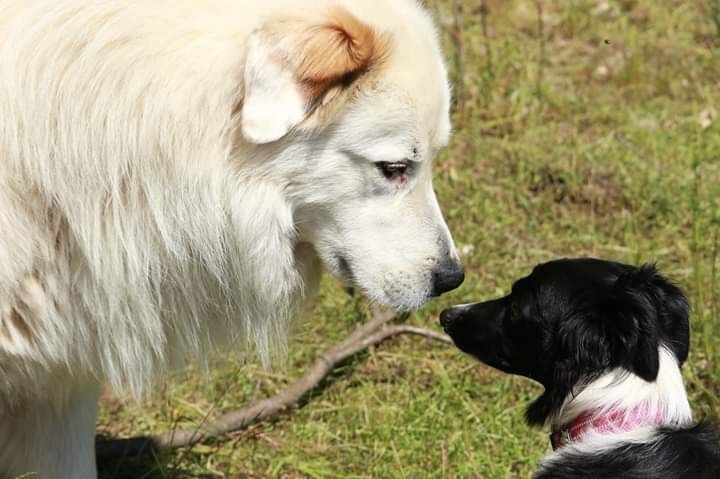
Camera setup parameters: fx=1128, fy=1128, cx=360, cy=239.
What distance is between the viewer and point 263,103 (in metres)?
2.67

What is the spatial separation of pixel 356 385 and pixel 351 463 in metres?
0.49

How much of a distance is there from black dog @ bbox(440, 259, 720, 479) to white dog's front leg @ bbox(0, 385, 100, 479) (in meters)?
1.35

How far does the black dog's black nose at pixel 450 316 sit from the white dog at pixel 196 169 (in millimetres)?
429

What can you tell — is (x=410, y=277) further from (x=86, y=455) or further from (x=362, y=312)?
(x=362, y=312)

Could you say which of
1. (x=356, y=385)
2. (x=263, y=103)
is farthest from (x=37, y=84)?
(x=356, y=385)

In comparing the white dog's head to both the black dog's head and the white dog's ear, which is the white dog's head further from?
the black dog's head

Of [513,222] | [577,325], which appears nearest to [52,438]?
[577,325]

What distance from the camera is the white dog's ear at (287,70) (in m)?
2.65

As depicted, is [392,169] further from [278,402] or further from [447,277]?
[278,402]

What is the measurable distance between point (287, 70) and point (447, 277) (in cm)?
85

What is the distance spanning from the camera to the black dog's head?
3035 millimetres

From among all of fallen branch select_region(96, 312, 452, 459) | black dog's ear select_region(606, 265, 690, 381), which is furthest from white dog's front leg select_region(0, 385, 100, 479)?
black dog's ear select_region(606, 265, 690, 381)

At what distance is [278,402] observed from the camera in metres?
4.32

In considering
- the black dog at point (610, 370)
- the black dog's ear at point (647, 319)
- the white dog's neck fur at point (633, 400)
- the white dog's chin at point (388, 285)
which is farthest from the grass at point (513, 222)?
the black dog's ear at point (647, 319)
